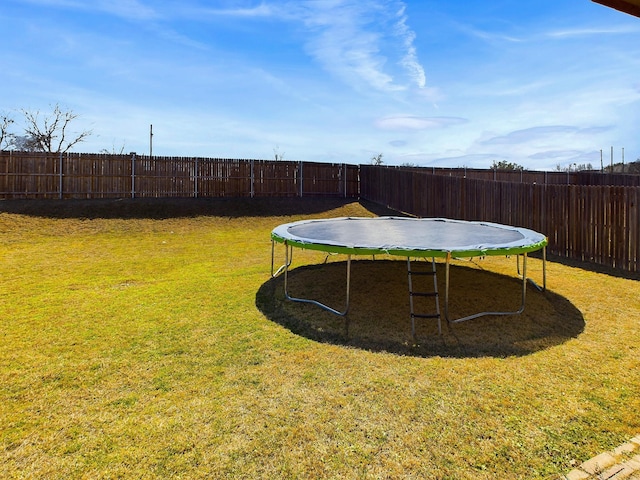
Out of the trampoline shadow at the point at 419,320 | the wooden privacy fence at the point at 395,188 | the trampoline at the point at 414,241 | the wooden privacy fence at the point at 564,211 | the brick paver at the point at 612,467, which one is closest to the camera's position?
the brick paver at the point at 612,467

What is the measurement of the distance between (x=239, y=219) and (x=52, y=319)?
8.07 metres

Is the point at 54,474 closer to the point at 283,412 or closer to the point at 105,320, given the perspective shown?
the point at 283,412

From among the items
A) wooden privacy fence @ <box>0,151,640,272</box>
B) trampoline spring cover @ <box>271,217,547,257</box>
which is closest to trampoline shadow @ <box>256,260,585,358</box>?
trampoline spring cover @ <box>271,217,547,257</box>

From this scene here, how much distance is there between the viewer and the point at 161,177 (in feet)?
40.7

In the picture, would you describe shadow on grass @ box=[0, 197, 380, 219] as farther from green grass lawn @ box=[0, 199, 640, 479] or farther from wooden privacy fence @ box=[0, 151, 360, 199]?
green grass lawn @ box=[0, 199, 640, 479]

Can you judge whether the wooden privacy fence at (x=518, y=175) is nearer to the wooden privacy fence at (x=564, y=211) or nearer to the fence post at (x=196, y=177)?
the wooden privacy fence at (x=564, y=211)

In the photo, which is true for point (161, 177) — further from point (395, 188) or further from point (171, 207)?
point (395, 188)

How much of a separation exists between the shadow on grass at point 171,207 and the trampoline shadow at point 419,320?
7278 millimetres

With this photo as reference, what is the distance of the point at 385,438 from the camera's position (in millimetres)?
1843

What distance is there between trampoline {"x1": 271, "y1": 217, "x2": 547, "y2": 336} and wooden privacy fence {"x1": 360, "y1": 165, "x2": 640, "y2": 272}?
6.87 feet

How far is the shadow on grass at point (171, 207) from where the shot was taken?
1032cm

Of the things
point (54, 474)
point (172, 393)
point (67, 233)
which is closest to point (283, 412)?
point (172, 393)

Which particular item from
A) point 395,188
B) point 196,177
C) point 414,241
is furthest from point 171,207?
point 414,241

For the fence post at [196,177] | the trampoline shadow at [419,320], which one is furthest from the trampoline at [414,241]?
the fence post at [196,177]
